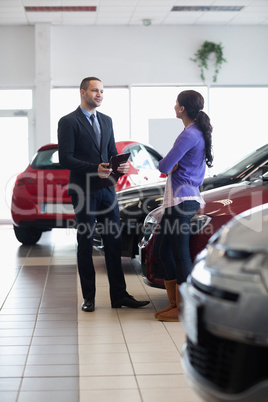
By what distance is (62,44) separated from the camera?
492 inches

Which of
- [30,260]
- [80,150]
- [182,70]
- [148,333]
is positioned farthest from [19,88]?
[148,333]

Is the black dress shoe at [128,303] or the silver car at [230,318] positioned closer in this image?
the silver car at [230,318]

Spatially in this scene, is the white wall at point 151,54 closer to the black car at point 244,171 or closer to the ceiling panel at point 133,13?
the ceiling panel at point 133,13

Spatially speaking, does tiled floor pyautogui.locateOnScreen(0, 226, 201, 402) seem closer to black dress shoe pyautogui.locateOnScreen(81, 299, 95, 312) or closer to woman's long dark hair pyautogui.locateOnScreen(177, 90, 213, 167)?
black dress shoe pyautogui.locateOnScreen(81, 299, 95, 312)

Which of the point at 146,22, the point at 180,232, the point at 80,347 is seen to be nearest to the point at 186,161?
the point at 180,232

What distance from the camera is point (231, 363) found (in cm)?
165

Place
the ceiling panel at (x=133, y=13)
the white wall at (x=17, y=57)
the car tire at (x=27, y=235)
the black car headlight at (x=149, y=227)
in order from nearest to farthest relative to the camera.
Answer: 1. the black car headlight at (x=149, y=227)
2. the car tire at (x=27, y=235)
3. the ceiling panel at (x=133, y=13)
4. the white wall at (x=17, y=57)

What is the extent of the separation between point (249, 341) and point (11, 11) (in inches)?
429

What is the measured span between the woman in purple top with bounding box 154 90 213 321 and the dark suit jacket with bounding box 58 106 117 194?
54cm

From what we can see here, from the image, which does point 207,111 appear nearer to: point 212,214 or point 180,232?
point 212,214

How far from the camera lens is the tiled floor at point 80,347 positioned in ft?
9.13

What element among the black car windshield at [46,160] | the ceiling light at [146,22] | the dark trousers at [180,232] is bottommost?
the dark trousers at [180,232]

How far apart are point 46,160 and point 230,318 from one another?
603 cm

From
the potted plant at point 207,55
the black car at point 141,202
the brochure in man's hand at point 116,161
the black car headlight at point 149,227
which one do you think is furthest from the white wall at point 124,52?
the brochure in man's hand at point 116,161
